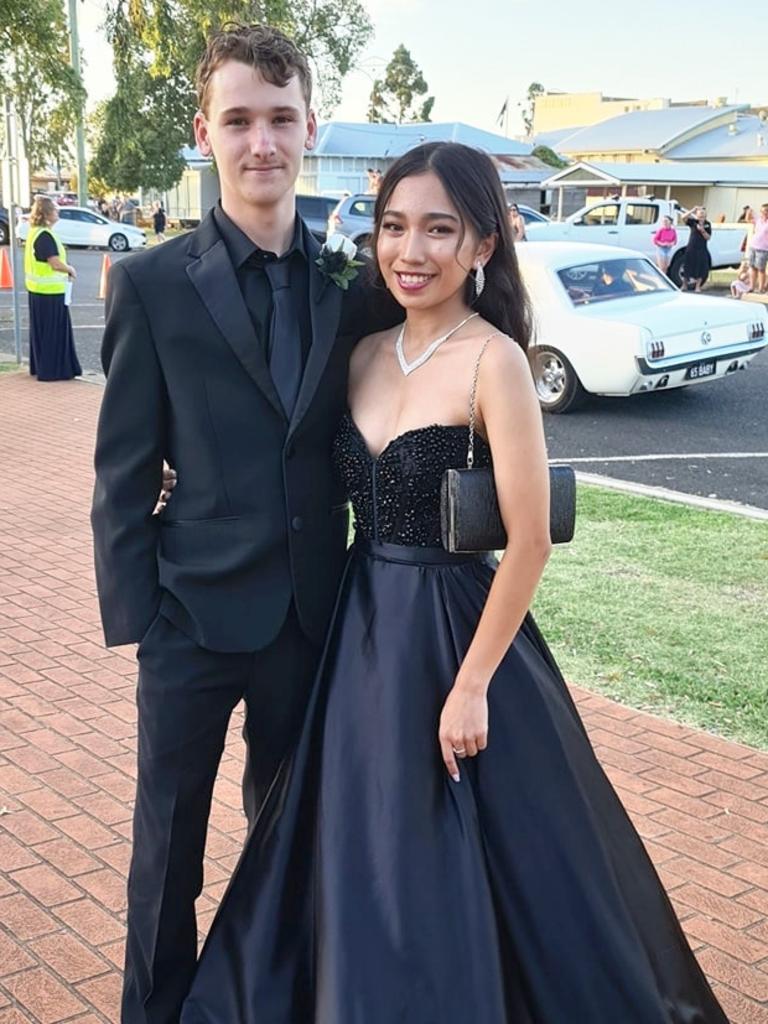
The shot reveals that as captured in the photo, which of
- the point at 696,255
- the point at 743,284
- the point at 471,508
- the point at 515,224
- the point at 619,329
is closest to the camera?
the point at 471,508

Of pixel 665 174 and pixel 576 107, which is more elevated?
pixel 576 107

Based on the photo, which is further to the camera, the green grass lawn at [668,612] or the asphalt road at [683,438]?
the asphalt road at [683,438]

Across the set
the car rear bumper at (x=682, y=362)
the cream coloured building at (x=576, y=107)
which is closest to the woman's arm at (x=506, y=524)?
the car rear bumper at (x=682, y=362)

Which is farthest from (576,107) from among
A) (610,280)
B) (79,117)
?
(610,280)

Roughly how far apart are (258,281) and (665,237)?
74.7 feet

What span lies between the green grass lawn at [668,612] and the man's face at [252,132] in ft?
9.73

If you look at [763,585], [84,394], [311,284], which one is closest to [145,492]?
[311,284]

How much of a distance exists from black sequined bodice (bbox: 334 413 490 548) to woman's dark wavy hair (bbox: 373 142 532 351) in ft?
0.98

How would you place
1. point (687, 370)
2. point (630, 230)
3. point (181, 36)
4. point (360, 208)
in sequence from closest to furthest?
point (687, 370) < point (181, 36) < point (360, 208) < point (630, 230)

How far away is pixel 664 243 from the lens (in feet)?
78.0

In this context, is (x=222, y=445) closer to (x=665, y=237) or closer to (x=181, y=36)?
(x=181, y=36)

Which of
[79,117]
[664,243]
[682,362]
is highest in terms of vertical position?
[79,117]

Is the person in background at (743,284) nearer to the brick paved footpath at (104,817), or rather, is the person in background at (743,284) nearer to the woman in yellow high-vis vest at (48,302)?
the woman in yellow high-vis vest at (48,302)

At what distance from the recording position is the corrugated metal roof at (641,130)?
50.8 meters
